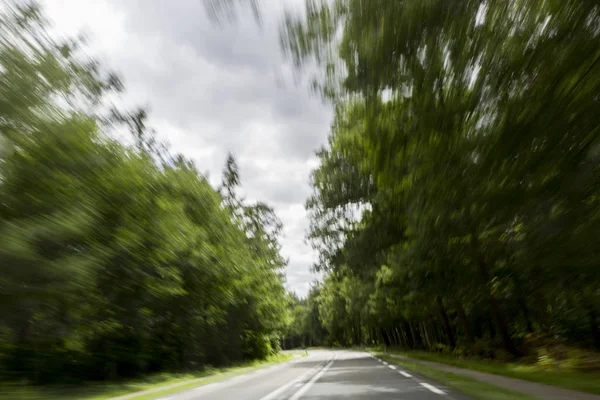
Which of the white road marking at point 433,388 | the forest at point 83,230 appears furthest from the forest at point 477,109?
the forest at point 83,230

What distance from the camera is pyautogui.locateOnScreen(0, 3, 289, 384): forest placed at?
950 centimetres

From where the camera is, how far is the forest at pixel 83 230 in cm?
950

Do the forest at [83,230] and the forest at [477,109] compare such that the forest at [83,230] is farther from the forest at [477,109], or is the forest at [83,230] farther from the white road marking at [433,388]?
the white road marking at [433,388]

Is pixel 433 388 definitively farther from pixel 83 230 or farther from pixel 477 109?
pixel 83 230

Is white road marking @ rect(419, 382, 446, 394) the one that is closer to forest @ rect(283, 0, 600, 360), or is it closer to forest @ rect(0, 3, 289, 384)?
forest @ rect(283, 0, 600, 360)

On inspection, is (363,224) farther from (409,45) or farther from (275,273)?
(275,273)

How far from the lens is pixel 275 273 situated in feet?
130

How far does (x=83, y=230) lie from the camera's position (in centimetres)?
1066

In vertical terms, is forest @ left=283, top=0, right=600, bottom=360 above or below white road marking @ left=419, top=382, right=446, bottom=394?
above

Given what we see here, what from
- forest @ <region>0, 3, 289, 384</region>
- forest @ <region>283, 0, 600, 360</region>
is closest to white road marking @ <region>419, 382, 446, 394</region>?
forest @ <region>283, 0, 600, 360</region>

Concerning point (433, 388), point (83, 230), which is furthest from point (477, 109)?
point (83, 230)

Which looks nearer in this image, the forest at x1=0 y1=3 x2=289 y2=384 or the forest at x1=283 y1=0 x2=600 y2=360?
the forest at x1=283 y1=0 x2=600 y2=360

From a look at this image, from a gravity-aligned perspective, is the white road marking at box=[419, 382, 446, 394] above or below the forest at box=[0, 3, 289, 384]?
below

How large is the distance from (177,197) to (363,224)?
7.92 metres
